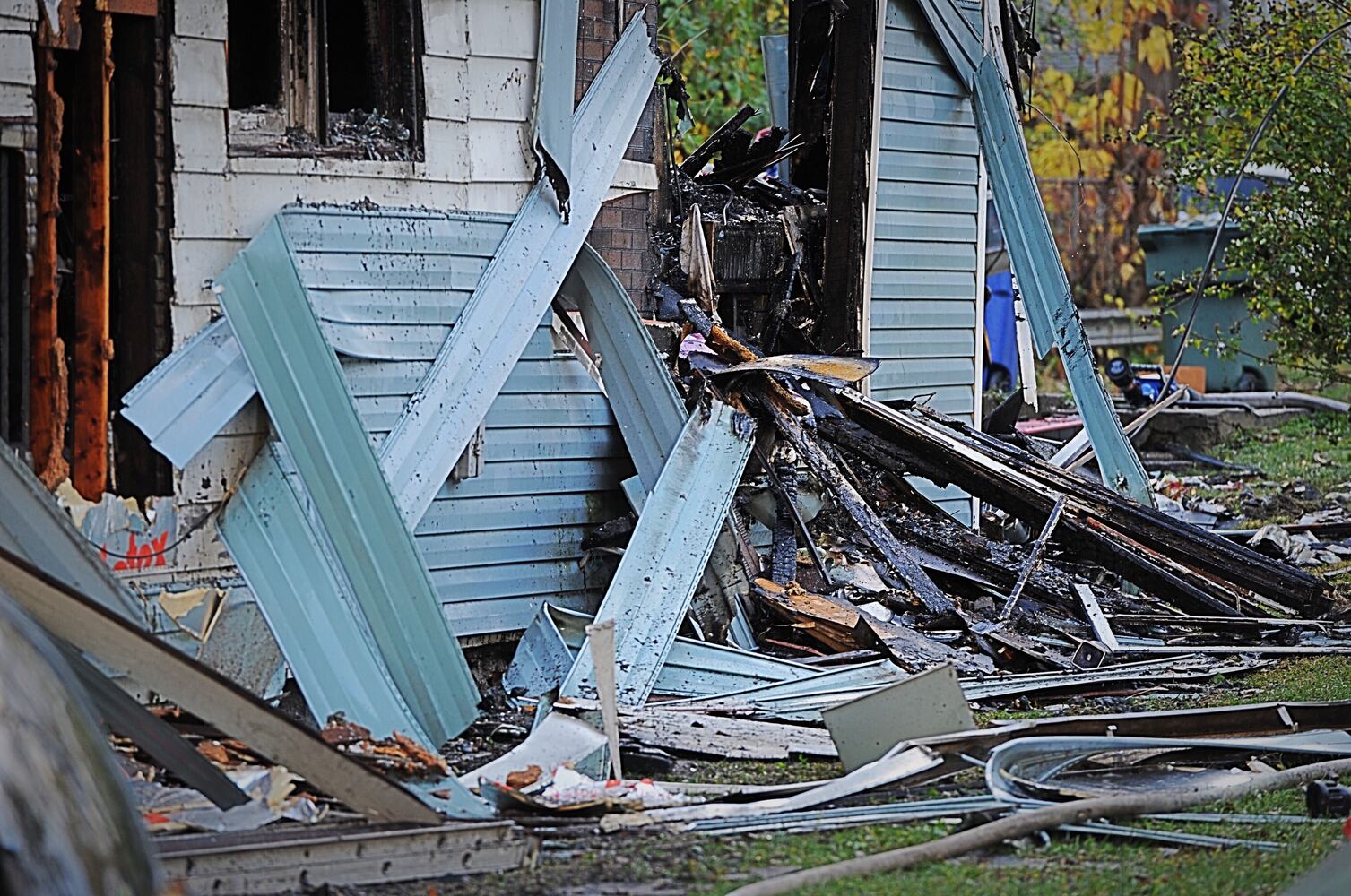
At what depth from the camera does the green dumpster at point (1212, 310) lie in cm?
1883

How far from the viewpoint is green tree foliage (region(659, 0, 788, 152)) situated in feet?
71.1

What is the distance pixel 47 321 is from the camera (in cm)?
616

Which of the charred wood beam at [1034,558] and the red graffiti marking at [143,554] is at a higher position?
the red graffiti marking at [143,554]

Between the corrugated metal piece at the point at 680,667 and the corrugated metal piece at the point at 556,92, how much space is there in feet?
6.62

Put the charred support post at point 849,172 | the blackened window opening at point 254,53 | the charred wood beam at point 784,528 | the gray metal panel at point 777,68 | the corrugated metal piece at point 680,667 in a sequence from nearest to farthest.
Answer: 1. the blackened window opening at point 254,53
2. the corrugated metal piece at point 680,667
3. the charred wood beam at point 784,528
4. the charred support post at point 849,172
5. the gray metal panel at point 777,68

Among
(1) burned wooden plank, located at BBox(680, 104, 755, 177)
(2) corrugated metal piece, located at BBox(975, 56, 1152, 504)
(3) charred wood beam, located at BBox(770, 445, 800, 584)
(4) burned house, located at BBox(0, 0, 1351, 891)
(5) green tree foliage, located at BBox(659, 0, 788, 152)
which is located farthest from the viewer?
(5) green tree foliage, located at BBox(659, 0, 788, 152)

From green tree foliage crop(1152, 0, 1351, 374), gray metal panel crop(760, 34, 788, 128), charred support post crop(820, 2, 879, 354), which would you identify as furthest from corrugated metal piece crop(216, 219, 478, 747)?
green tree foliage crop(1152, 0, 1351, 374)

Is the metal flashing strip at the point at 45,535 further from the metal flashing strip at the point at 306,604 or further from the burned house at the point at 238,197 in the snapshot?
the metal flashing strip at the point at 306,604

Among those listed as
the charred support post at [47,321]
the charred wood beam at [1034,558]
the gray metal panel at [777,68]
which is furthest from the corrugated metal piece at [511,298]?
the gray metal panel at [777,68]

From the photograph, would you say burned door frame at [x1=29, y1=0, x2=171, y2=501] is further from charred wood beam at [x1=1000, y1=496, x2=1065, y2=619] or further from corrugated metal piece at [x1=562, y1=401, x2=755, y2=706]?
charred wood beam at [x1=1000, y1=496, x2=1065, y2=619]

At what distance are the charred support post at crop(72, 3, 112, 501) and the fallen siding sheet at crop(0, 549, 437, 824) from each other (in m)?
1.63

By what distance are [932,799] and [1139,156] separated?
2144 centimetres

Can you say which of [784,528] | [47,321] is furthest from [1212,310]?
[47,321]

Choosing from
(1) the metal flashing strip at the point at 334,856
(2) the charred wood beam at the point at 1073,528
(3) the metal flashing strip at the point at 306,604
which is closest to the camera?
(1) the metal flashing strip at the point at 334,856
